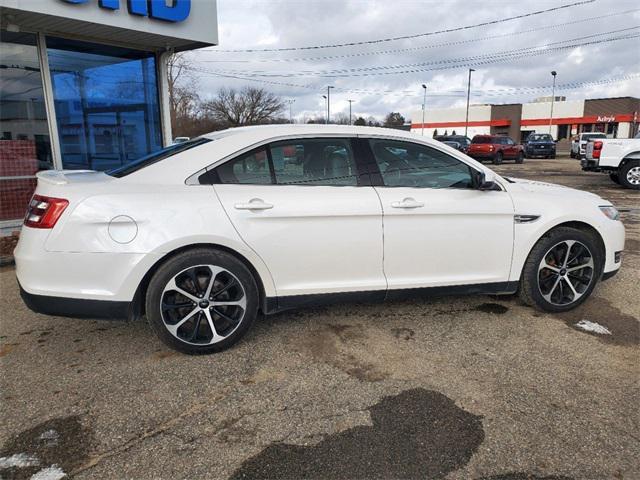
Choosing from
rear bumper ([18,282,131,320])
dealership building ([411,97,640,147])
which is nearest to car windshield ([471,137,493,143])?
dealership building ([411,97,640,147])

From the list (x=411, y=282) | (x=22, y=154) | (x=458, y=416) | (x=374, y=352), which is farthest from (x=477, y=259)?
(x=22, y=154)

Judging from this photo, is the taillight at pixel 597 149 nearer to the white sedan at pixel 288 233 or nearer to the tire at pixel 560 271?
the white sedan at pixel 288 233

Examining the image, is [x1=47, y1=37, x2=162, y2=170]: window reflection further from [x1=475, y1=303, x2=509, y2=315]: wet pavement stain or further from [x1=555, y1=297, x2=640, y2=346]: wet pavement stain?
[x1=555, y1=297, x2=640, y2=346]: wet pavement stain

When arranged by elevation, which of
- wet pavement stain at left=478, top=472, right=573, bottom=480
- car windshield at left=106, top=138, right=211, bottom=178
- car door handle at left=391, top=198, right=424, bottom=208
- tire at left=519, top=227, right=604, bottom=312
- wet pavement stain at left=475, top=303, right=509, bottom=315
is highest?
car windshield at left=106, top=138, right=211, bottom=178

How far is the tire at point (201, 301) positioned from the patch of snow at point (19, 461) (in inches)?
41.6

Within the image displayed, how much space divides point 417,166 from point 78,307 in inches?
105

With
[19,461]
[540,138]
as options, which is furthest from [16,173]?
[540,138]

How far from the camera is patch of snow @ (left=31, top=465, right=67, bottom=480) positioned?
2227 millimetres

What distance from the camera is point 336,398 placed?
9.50ft

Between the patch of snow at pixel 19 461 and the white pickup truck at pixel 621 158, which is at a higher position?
the white pickup truck at pixel 621 158

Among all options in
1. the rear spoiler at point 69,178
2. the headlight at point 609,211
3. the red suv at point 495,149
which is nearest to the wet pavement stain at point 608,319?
the headlight at point 609,211

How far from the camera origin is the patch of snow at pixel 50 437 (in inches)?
98.1

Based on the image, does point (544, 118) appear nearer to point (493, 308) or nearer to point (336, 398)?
point (493, 308)

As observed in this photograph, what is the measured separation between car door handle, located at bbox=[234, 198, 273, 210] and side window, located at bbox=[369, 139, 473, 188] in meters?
0.97
